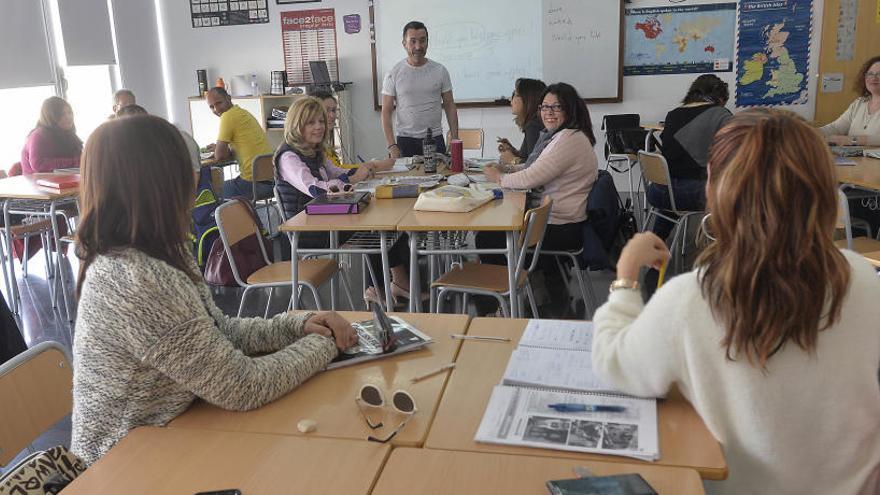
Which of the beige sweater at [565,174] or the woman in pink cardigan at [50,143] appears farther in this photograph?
the woman in pink cardigan at [50,143]

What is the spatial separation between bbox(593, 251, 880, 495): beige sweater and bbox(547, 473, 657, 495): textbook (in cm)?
22

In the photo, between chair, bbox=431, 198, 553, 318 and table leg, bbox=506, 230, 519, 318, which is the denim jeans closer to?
chair, bbox=431, 198, 553, 318

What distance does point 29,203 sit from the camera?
4.57 m

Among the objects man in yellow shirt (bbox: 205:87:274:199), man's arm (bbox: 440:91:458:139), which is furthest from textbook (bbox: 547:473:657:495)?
man in yellow shirt (bbox: 205:87:274:199)

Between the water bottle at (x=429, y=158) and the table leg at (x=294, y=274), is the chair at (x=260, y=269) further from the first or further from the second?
the water bottle at (x=429, y=158)

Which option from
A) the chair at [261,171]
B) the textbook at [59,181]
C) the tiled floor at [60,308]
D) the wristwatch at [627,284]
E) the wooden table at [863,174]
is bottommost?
the tiled floor at [60,308]

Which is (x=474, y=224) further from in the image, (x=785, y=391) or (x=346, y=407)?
(x=785, y=391)

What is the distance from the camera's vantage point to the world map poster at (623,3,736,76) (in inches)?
267

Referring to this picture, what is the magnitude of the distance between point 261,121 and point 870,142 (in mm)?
5201

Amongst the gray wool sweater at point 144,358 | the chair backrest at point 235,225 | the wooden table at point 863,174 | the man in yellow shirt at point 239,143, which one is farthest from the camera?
the man in yellow shirt at point 239,143

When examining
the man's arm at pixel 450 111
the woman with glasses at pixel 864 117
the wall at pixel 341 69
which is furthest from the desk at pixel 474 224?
the wall at pixel 341 69

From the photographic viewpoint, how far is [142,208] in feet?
4.52

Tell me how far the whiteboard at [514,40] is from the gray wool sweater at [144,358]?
6.10 meters

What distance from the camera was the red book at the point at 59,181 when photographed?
13.9 feet
